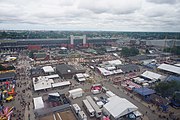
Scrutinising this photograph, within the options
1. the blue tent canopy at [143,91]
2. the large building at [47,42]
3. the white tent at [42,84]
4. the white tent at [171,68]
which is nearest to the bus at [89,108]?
the blue tent canopy at [143,91]

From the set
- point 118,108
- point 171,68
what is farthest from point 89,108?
point 171,68

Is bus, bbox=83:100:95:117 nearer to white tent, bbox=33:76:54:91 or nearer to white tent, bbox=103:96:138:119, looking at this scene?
white tent, bbox=103:96:138:119

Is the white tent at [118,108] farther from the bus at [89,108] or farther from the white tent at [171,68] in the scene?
the white tent at [171,68]

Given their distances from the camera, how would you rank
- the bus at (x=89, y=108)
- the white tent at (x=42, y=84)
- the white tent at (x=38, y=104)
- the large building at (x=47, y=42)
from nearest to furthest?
the bus at (x=89, y=108) → the white tent at (x=38, y=104) → the white tent at (x=42, y=84) → the large building at (x=47, y=42)

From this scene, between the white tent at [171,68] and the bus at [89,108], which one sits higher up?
the white tent at [171,68]

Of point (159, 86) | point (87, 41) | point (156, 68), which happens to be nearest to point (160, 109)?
point (159, 86)

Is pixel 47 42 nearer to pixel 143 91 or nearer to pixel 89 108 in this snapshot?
pixel 143 91

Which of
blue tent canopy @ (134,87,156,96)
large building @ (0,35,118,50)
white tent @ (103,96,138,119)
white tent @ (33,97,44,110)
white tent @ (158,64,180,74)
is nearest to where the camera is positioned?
white tent @ (103,96,138,119)

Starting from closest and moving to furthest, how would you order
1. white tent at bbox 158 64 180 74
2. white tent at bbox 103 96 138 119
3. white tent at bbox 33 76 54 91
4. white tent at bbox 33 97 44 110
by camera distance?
white tent at bbox 103 96 138 119, white tent at bbox 33 97 44 110, white tent at bbox 33 76 54 91, white tent at bbox 158 64 180 74

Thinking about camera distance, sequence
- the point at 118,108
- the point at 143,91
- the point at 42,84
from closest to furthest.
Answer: the point at 118,108 → the point at 143,91 → the point at 42,84

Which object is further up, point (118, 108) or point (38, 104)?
point (118, 108)

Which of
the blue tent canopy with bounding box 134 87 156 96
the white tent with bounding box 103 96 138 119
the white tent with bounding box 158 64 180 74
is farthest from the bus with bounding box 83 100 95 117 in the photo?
the white tent with bounding box 158 64 180 74

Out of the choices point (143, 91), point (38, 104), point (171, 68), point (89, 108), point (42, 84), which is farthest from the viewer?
point (171, 68)
